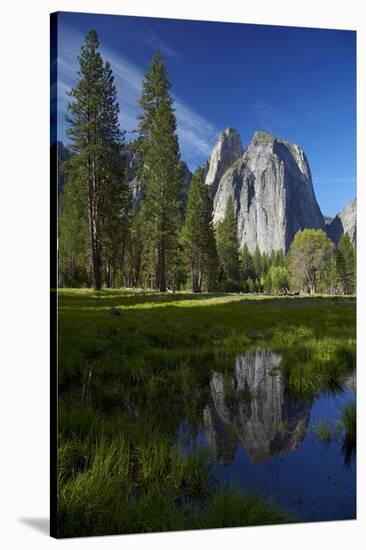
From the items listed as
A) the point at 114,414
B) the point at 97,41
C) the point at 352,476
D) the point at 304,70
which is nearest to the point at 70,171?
the point at 97,41

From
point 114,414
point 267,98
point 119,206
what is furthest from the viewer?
point 267,98

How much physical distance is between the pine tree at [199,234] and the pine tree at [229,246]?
0.31ft

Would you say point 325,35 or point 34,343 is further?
point 325,35

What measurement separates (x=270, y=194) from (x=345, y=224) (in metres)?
0.81

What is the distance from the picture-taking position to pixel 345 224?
6.90m

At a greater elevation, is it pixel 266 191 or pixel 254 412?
pixel 266 191

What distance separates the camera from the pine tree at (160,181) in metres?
6.25

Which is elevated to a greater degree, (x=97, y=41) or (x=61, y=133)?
(x=97, y=41)

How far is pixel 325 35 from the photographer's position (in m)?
6.73

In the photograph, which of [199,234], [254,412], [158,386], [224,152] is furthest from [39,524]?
[224,152]

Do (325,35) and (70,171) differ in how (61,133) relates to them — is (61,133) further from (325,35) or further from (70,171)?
(325,35)

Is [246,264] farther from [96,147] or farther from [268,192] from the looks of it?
[96,147]

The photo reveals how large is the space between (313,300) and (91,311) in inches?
91.2

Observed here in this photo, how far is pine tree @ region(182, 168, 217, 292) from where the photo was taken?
256 inches
